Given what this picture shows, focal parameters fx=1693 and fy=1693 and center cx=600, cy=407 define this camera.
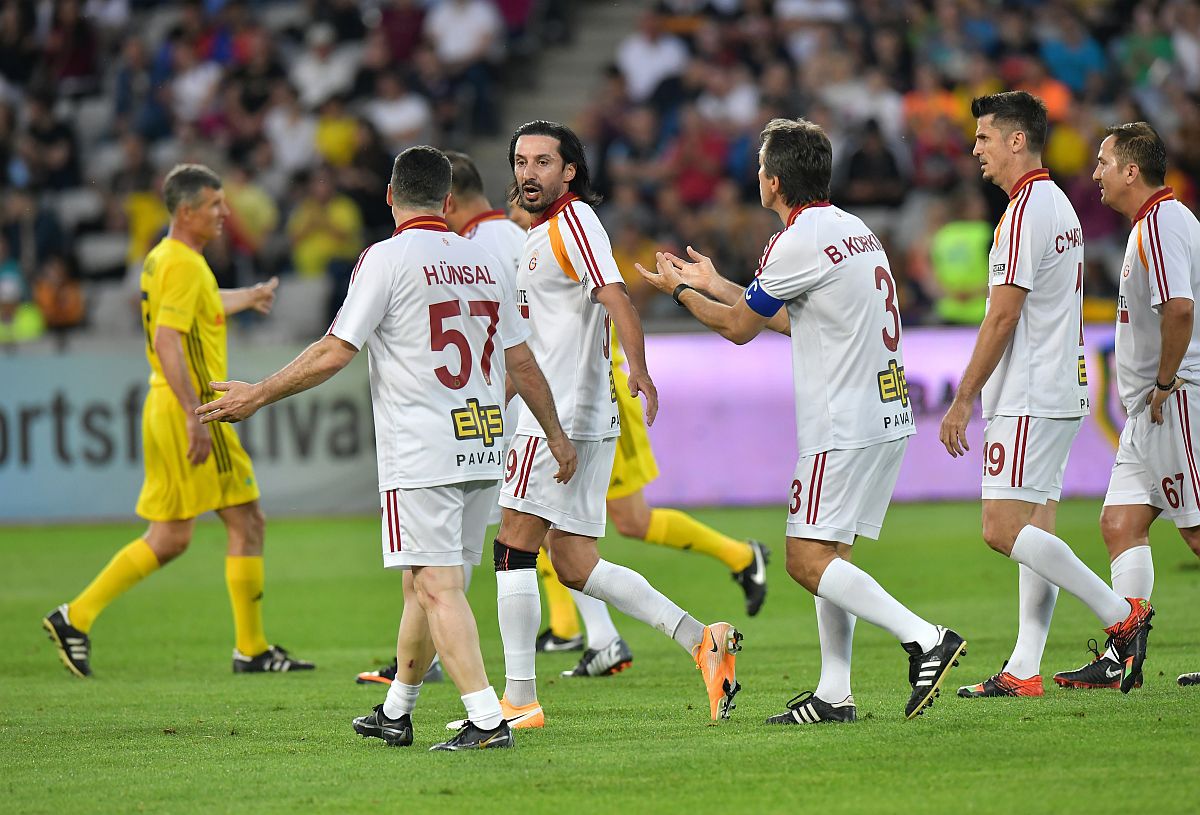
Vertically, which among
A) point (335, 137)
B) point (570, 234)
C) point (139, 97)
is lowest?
point (570, 234)

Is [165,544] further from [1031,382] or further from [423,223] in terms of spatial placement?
[1031,382]

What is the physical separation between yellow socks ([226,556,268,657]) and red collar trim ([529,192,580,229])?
3164 mm

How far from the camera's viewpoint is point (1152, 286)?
767 cm

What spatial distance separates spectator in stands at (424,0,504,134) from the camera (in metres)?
22.4

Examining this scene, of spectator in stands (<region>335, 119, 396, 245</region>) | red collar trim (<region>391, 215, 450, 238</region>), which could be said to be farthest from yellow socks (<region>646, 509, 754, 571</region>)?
spectator in stands (<region>335, 119, 396, 245</region>)

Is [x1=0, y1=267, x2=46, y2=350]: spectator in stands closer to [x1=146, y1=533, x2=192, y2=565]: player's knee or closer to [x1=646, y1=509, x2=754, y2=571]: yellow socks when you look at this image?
[x1=146, y1=533, x2=192, y2=565]: player's knee

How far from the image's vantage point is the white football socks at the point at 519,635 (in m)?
7.22

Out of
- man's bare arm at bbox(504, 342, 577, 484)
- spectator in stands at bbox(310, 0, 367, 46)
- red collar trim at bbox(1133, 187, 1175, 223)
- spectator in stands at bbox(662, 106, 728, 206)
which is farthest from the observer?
spectator in stands at bbox(310, 0, 367, 46)

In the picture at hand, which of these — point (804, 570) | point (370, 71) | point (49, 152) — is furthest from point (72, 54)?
point (804, 570)

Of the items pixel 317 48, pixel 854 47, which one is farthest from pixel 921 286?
Result: pixel 317 48

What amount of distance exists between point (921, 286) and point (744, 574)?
825 centimetres

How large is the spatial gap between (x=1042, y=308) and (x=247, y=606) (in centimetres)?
467

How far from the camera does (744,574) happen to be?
10.1m

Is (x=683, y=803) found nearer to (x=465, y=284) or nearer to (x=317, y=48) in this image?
(x=465, y=284)
